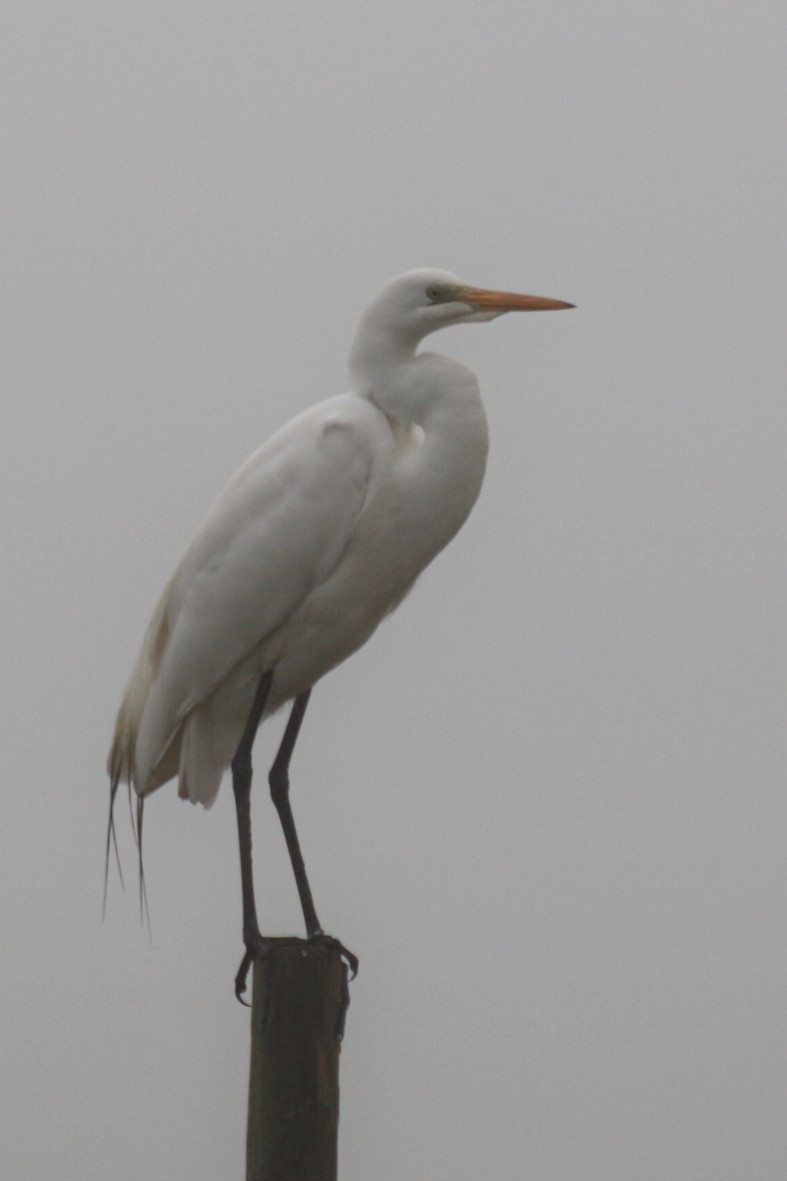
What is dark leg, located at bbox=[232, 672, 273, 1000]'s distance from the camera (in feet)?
8.80

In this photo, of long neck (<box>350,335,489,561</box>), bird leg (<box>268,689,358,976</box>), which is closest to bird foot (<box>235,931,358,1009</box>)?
bird leg (<box>268,689,358,976</box>)

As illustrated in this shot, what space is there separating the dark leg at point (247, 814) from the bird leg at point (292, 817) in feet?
0.42

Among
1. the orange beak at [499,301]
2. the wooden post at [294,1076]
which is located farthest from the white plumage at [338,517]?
the wooden post at [294,1076]

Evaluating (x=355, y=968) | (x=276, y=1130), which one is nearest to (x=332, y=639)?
(x=355, y=968)

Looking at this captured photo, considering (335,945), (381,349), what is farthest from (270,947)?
(381,349)

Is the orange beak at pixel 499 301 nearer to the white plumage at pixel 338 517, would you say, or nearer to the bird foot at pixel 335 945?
the white plumage at pixel 338 517

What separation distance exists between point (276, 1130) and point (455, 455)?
1139mm

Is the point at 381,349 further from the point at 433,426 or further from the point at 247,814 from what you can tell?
the point at 247,814

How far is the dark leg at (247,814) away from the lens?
8.80 feet

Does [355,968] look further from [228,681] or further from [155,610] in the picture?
[155,610]

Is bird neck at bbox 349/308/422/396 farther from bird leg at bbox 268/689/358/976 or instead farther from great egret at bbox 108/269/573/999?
bird leg at bbox 268/689/358/976

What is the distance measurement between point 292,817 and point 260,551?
1.76 ft

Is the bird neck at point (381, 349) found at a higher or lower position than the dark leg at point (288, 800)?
higher

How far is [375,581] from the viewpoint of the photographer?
276cm
